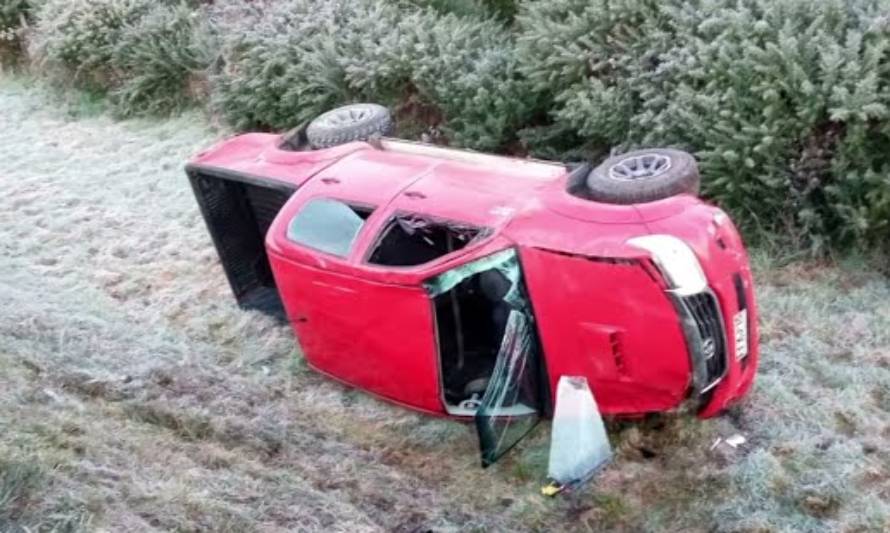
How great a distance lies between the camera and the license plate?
4719 millimetres

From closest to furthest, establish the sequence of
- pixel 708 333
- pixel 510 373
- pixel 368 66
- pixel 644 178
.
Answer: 1. pixel 708 333
2. pixel 644 178
3. pixel 510 373
4. pixel 368 66

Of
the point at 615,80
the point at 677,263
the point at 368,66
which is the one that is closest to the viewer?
the point at 677,263

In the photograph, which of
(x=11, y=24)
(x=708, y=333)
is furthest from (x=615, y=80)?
(x=11, y=24)

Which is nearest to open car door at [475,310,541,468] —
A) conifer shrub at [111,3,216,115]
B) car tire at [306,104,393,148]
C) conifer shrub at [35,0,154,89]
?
car tire at [306,104,393,148]

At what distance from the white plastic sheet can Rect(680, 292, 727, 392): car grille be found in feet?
1.73

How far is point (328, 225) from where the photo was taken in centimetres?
564

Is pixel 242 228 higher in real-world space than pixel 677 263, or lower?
lower

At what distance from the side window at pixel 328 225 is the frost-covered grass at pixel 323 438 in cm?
96

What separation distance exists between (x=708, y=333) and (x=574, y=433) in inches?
30.3

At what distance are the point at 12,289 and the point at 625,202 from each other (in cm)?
445

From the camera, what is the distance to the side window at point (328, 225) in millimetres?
5523

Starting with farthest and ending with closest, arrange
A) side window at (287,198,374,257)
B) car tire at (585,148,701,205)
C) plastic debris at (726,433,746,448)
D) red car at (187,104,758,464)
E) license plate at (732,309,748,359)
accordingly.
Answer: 1. side window at (287,198,374,257)
2. plastic debris at (726,433,746,448)
3. car tire at (585,148,701,205)
4. license plate at (732,309,748,359)
5. red car at (187,104,758,464)

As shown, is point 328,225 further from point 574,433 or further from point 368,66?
point 368,66

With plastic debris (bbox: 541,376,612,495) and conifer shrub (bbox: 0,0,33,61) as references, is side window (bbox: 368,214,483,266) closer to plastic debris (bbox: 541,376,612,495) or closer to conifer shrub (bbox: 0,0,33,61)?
plastic debris (bbox: 541,376,612,495)
